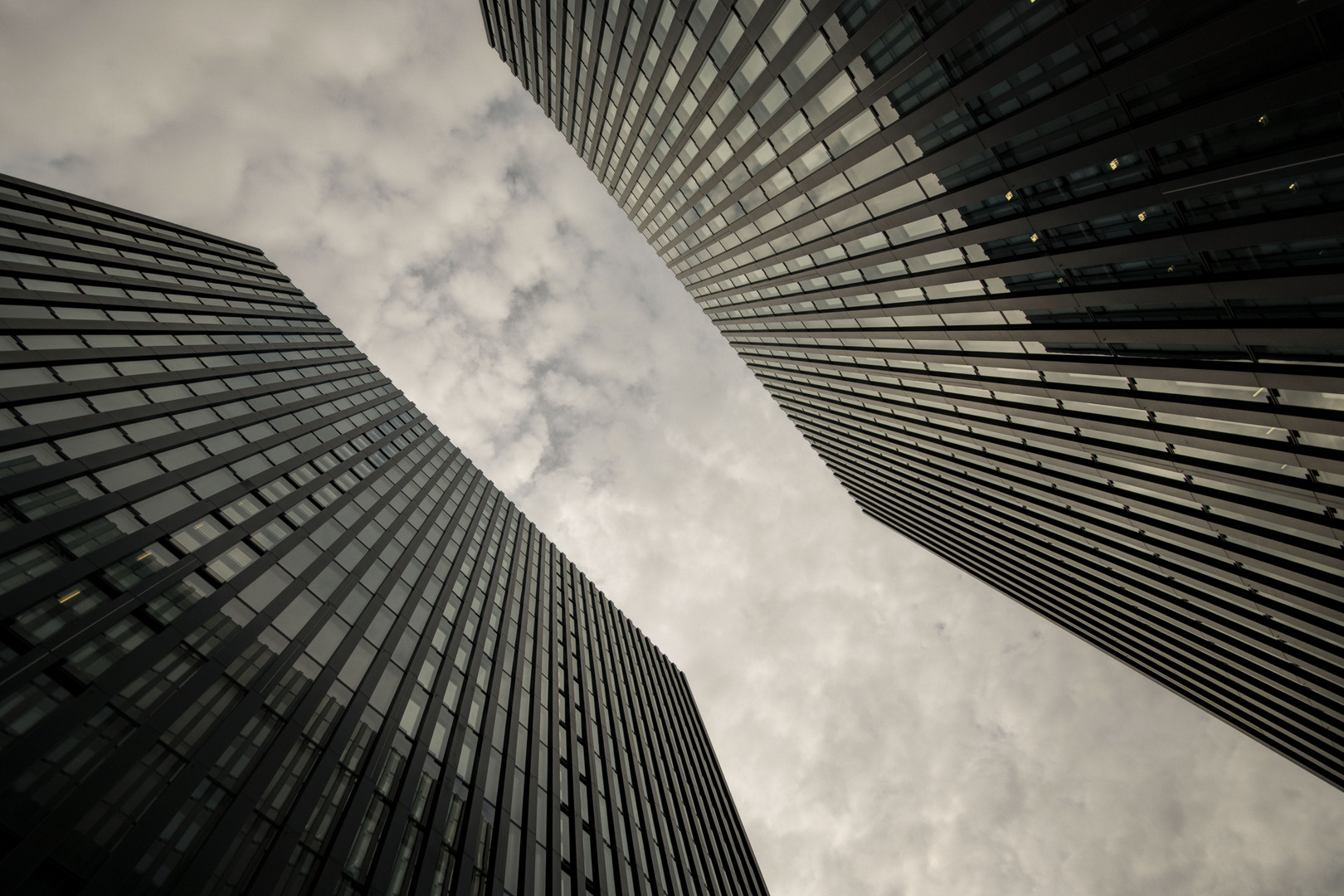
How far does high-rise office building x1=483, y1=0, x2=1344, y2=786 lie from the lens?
15.0 m

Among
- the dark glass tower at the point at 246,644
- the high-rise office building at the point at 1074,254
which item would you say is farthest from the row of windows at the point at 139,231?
the high-rise office building at the point at 1074,254

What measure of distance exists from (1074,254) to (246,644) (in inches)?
1182

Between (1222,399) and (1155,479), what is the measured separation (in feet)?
26.7

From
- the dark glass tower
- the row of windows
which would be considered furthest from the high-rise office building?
the row of windows

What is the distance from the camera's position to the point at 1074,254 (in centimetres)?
2091

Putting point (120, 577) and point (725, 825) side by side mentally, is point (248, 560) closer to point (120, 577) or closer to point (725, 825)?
point (120, 577)

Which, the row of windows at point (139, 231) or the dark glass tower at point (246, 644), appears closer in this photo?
the dark glass tower at point (246, 644)

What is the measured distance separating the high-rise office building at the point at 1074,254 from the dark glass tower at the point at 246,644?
27.8m

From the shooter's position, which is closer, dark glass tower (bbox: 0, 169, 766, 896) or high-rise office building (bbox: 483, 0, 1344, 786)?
dark glass tower (bbox: 0, 169, 766, 896)

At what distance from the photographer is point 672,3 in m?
27.4

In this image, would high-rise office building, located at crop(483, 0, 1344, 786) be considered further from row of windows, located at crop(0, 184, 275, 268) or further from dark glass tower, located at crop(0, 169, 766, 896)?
row of windows, located at crop(0, 184, 275, 268)

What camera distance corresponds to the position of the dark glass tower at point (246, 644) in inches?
502

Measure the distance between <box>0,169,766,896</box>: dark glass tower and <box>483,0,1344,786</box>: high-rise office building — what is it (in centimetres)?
2782

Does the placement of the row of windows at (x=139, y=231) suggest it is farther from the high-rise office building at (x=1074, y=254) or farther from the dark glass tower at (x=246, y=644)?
the high-rise office building at (x=1074, y=254)
